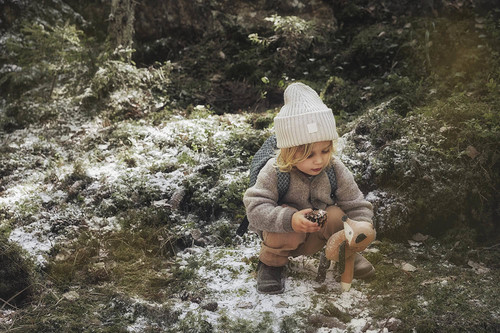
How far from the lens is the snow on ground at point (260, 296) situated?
2.91m

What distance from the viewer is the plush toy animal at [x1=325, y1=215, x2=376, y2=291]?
9.32ft

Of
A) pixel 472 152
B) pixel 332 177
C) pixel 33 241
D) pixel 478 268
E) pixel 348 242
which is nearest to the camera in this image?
pixel 348 242

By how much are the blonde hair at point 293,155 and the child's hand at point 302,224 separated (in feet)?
1.11

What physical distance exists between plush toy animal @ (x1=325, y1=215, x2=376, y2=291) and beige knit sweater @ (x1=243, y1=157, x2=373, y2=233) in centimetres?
18

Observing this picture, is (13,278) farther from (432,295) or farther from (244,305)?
(432,295)

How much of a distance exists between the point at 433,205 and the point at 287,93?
1.86 m

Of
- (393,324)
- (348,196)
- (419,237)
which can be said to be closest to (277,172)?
(348,196)

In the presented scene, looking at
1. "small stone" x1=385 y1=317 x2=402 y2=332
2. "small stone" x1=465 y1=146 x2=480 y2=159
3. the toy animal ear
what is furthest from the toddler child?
"small stone" x1=465 y1=146 x2=480 y2=159

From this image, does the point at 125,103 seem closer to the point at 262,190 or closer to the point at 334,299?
the point at 262,190

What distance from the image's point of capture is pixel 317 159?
293 centimetres

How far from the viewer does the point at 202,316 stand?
2.89 metres

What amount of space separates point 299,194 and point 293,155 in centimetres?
31

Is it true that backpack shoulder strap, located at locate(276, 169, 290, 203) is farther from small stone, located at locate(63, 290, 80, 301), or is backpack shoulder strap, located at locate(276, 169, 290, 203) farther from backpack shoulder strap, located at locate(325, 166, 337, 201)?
small stone, located at locate(63, 290, 80, 301)

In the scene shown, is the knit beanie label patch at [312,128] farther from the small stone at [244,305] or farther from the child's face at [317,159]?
the small stone at [244,305]
